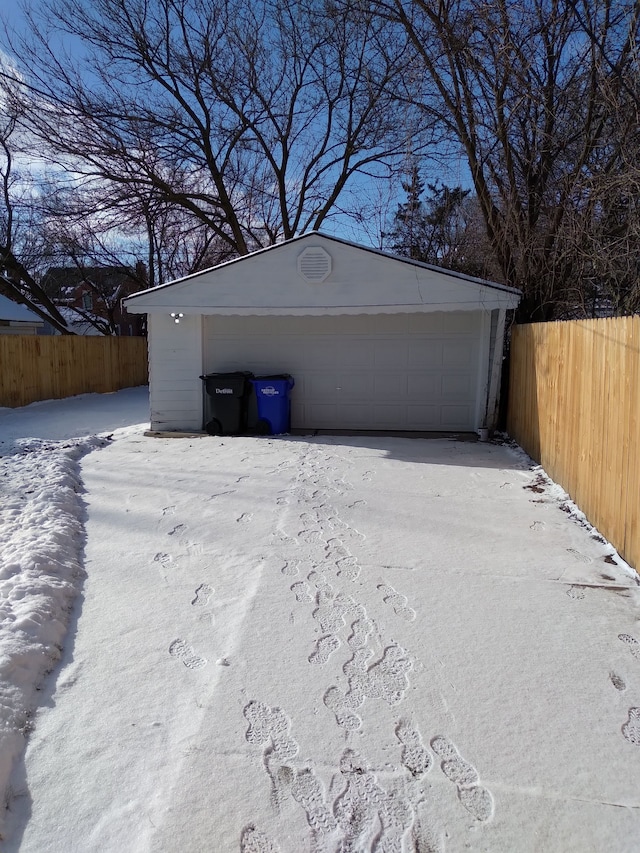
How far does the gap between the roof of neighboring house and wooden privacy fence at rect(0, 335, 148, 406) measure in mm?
4922

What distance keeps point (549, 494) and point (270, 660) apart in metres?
3.94

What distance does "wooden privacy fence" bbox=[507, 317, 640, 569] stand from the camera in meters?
3.84

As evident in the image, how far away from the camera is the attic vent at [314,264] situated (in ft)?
28.2

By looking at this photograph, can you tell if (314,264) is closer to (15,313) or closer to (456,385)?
(456,385)

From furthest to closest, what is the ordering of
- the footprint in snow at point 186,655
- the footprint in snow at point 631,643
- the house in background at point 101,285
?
the house in background at point 101,285 → the footprint in snow at point 631,643 → the footprint in snow at point 186,655

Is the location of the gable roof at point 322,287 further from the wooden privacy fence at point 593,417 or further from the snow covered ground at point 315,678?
the snow covered ground at point 315,678

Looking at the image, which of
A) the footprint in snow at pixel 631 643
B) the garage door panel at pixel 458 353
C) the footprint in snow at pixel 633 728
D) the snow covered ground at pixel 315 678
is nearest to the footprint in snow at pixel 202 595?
the snow covered ground at pixel 315 678

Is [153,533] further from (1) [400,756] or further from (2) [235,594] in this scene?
(1) [400,756]

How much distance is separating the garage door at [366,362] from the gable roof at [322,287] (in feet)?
2.69

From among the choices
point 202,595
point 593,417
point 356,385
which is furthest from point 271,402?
point 202,595

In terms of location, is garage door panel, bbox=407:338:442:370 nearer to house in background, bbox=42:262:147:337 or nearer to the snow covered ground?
the snow covered ground

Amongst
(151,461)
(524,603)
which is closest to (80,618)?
(524,603)

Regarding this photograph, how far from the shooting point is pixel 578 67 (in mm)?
7727

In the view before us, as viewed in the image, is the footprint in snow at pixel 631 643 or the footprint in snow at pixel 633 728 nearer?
the footprint in snow at pixel 633 728
